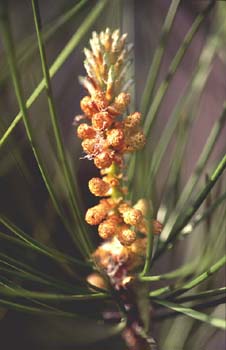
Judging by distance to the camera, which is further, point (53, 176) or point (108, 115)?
point (53, 176)

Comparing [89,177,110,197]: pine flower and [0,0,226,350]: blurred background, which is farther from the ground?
[0,0,226,350]: blurred background

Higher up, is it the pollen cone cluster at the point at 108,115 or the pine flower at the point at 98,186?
the pollen cone cluster at the point at 108,115

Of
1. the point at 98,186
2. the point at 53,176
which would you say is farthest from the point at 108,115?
the point at 53,176

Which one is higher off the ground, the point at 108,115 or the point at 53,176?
the point at 53,176

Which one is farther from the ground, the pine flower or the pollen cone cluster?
the pollen cone cluster

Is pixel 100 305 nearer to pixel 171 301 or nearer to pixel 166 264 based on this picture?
pixel 171 301

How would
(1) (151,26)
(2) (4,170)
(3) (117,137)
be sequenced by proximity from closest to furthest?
(3) (117,137) → (2) (4,170) → (1) (151,26)

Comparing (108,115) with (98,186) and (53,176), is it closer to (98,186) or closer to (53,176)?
(98,186)

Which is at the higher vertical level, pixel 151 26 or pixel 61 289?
pixel 151 26

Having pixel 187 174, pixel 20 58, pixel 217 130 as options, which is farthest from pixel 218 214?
pixel 187 174

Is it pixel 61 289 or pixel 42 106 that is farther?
pixel 42 106

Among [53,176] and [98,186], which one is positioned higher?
[53,176]
